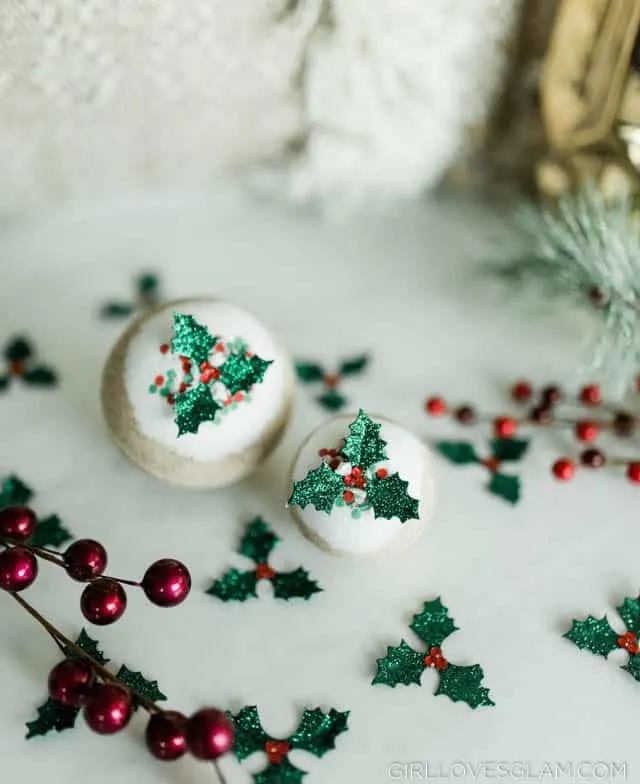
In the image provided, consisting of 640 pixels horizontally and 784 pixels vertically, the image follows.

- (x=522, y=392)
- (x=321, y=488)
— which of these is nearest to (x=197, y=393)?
(x=321, y=488)

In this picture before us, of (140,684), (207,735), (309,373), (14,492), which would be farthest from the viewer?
(309,373)

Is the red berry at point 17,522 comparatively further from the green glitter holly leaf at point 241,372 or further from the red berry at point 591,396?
the red berry at point 591,396

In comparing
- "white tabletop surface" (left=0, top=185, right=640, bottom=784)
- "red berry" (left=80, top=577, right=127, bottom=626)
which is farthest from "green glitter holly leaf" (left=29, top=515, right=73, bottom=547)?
"red berry" (left=80, top=577, right=127, bottom=626)

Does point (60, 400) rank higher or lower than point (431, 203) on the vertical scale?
lower

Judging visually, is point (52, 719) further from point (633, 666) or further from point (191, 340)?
point (633, 666)

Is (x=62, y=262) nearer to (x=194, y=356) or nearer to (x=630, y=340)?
(x=194, y=356)

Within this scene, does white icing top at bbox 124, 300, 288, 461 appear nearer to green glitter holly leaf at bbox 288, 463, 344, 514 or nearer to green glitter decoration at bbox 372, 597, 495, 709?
green glitter holly leaf at bbox 288, 463, 344, 514

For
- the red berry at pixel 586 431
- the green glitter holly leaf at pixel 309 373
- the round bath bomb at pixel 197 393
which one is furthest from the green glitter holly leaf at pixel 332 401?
the red berry at pixel 586 431

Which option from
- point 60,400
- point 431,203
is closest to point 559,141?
point 431,203
